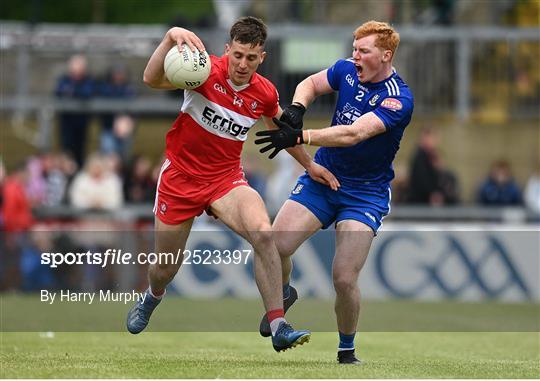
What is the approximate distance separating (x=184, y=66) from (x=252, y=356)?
2725 millimetres

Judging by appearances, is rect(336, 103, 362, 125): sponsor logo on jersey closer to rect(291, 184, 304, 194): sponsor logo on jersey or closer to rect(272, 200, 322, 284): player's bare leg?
rect(291, 184, 304, 194): sponsor logo on jersey

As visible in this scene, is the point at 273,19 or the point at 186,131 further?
the point at 273,19

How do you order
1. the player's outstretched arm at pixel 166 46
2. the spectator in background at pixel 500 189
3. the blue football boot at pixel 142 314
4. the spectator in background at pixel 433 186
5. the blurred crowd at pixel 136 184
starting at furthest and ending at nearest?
the spectator in background at pixel 500 189, the spectator in background at pixel 433 186, the blurred crowd at pixel 136 184, the blue football boot at pixel 142 314, the player's outstretched arm at pixel 166 46

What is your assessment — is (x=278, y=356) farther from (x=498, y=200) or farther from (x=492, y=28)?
(x=492, y=28)

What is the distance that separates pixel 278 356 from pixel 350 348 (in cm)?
111

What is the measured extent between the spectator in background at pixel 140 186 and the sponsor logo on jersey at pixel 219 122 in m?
10.4

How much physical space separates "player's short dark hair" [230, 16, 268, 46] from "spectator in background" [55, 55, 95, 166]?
11.7 meters

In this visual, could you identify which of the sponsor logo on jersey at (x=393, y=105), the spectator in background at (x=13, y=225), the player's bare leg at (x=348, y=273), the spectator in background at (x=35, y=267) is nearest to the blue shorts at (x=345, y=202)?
the player's bare leg at (x=348, y=273)

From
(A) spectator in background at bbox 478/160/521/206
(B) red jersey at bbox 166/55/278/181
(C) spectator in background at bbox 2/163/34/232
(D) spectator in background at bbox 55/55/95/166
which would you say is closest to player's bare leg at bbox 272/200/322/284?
(B) red jersey at bbox 166/55/278/181

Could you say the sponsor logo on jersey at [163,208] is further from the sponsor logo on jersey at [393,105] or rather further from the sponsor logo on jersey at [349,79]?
the sponsor logo on jersey at [393,105]

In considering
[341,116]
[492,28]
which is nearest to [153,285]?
[341,116]

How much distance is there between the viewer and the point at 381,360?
36.8 feet

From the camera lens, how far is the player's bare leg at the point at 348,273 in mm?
10422

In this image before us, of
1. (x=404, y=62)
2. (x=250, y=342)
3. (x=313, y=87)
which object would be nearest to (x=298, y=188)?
(x=313, y=87)
